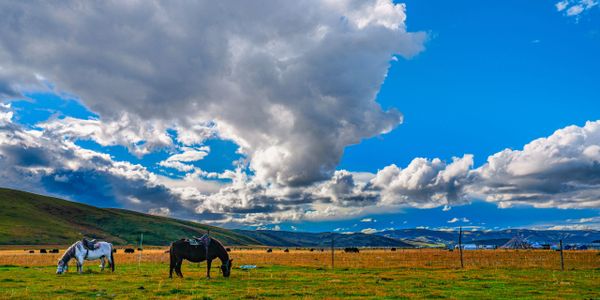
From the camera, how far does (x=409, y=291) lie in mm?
23734

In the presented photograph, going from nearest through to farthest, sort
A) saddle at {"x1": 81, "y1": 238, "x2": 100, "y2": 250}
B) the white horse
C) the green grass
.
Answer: the green grass
the white horse
saddle at {"x1": 81, "y1": 238, "x2": 100, "y2": 250}

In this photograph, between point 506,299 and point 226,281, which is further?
point 226,281

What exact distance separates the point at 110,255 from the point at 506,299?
31639 millimetres

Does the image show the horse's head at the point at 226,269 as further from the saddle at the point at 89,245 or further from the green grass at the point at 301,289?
the saddle at the point at 89,245

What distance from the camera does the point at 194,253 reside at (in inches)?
1233

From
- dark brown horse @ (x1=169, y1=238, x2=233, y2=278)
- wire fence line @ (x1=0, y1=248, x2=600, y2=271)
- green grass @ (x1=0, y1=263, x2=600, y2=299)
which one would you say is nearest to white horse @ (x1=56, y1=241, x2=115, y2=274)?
green grass @ (x1=0, y1=263, x2=600, y2=299)

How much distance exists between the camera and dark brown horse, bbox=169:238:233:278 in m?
30.9

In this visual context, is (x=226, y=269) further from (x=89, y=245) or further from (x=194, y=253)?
(x=89, y=245)

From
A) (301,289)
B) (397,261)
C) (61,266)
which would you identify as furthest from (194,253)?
(397,261)

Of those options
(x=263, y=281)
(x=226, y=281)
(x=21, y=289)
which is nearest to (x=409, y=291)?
(x=263, y=281)

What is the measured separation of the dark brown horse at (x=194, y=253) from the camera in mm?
30875

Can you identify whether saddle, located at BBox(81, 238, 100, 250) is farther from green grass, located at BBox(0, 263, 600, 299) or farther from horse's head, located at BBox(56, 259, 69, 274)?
green grass, located at BBox(0, 263, 600, 299)

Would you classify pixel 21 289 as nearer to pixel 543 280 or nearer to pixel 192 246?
pixel 192 246

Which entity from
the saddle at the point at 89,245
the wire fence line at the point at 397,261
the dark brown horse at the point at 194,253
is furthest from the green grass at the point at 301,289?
the wire fence line at the point at 397,261
